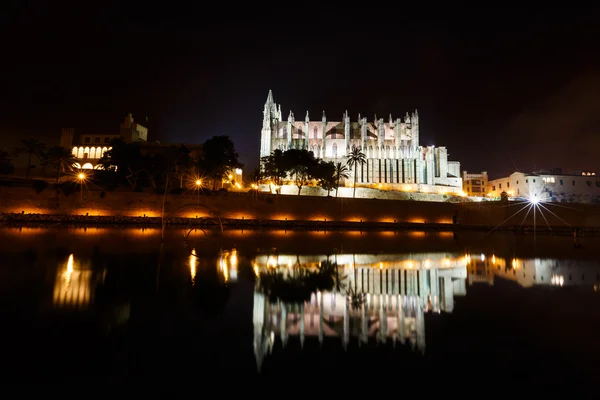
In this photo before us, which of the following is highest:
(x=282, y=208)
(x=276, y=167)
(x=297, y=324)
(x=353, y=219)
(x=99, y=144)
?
(x=99, y=144)

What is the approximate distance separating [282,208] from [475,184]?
2391 inches

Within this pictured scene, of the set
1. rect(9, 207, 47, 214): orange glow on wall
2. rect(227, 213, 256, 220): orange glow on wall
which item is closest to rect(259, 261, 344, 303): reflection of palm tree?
rect(227, 213, 256, 220): orange glow on wall

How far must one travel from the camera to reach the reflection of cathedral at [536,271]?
31.6 feet

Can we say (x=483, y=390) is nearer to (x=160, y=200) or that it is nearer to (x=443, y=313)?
(x=443, y=313)

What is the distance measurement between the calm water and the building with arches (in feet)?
184

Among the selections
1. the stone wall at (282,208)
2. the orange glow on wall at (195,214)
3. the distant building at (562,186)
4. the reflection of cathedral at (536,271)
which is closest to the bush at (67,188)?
the stone wall at (282,208)

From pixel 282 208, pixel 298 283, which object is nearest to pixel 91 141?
pixel 282 208

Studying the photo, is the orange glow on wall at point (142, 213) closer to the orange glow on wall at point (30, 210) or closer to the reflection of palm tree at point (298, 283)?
the orange glow on wall at point (30, 210)

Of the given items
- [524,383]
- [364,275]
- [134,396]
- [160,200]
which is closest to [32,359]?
[134,396]

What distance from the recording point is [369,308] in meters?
6.50

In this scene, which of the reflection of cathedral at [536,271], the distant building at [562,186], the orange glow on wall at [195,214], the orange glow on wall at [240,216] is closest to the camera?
the reflection of cathedral at [536,271]

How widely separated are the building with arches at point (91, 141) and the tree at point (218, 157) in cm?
2151

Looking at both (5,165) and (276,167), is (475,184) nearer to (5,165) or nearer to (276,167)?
(276,167)

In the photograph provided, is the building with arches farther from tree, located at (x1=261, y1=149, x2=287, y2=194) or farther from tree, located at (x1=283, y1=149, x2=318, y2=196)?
tree, located at (x1=283, y1=149, x2=318, y2=196)
